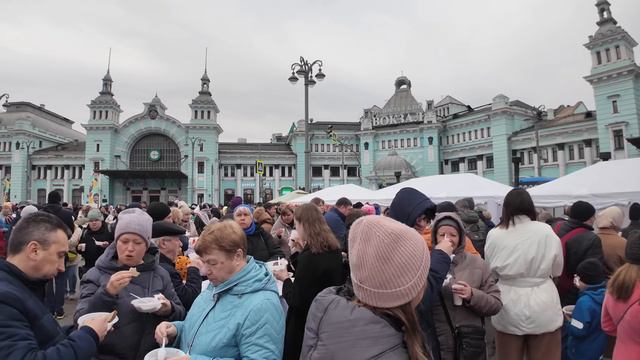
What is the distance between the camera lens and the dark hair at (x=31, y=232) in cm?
209

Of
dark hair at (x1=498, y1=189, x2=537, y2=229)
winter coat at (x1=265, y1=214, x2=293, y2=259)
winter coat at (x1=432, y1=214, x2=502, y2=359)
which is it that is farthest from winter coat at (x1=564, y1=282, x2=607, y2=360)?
winter coat at (x1=265, y1=214, x2=293, y2=259)

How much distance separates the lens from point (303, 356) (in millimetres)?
1725

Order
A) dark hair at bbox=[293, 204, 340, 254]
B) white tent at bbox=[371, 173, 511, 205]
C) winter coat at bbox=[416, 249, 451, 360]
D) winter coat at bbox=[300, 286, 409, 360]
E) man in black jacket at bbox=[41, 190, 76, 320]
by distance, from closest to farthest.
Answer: winter coat at bbox=[300, 286, 409, 360] < winter coat at bbox=[416, 249, 451, 360] < dark hair at bbox=[293, 204, 340, 254] < man in black jacket at bbox=[41, 190, 76, 320] < white tent at bbox=[371, 173, 511, 205]

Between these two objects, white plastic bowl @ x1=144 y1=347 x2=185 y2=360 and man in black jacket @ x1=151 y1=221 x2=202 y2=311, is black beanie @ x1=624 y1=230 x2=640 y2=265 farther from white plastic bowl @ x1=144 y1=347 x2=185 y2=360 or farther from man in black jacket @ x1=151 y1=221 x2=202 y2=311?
man in black jacket @ x1=151 y1=221 x2=202 y2=311

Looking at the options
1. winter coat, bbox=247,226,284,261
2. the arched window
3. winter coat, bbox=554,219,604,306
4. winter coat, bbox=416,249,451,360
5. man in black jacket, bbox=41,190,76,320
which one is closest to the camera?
winter coat, bbox=416,249,451,360

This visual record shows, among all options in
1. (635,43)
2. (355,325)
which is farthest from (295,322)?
(635,43)

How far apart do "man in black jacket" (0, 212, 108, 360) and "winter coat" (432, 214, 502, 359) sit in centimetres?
225

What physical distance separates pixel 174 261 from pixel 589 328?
433 cm

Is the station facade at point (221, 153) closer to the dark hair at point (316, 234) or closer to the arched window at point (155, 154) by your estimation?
the arched window at point (155, 154)

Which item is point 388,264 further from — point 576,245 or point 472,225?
point 472,225

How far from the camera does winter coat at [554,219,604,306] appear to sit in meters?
4.43

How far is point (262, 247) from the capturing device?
5.52 metres

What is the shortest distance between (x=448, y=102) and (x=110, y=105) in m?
55.1

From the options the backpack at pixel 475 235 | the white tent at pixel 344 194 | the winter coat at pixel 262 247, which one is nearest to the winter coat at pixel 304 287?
the winter coat at pixel 262 247
